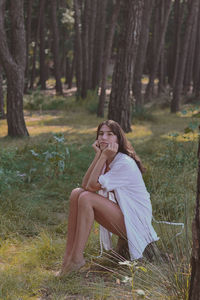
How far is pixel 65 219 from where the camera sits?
543cm

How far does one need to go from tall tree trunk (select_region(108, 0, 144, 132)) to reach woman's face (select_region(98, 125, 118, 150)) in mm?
5888

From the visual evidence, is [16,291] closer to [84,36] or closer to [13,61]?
[13,61]

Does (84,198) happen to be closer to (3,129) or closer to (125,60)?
(125,60)

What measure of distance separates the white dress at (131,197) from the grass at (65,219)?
0.18 metres

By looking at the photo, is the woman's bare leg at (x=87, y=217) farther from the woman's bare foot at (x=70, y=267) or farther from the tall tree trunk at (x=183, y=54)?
the tall tree trunk at (x=183, y=54)

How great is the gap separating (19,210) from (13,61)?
5128 millimetres

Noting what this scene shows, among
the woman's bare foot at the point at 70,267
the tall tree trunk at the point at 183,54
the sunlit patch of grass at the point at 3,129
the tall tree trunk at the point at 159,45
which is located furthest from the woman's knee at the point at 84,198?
the tall tree trunk at the point at 159,45

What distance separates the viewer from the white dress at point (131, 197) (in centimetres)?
382

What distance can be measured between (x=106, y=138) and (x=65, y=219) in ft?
5.73

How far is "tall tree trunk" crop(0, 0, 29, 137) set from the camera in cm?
968

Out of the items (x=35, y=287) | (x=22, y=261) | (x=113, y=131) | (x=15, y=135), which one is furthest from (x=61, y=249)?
(x=15, y=135)

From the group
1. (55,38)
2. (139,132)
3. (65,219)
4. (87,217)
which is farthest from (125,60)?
(55,38)

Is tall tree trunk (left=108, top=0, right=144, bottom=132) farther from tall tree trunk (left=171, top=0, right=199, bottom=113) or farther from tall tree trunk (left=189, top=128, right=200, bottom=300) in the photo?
tall tree trunk (left=189, top=128, right=200, bottom=300)

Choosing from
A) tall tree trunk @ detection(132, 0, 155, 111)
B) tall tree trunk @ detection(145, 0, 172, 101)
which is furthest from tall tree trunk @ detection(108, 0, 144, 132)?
tall tree trunk @ detection(145, 0, 172, 101)
